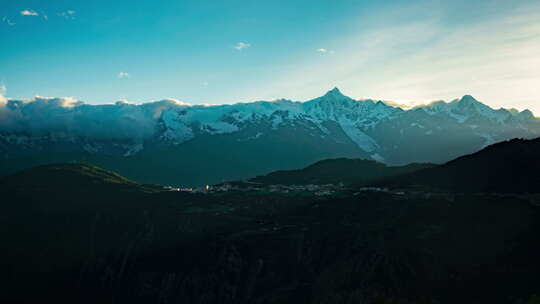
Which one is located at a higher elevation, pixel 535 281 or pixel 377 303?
pixel 535 281

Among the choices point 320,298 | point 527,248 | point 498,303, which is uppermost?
point 527,248

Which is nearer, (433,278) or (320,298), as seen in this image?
(433,278)

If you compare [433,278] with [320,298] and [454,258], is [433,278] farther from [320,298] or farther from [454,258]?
[320,298]

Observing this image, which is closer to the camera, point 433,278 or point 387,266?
point 433,278

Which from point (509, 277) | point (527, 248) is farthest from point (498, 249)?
point (509, 277)

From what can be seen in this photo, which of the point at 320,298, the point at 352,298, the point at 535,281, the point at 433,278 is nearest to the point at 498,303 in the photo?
the point at 535,281

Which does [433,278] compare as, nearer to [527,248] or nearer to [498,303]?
[498,303]

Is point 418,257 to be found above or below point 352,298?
above

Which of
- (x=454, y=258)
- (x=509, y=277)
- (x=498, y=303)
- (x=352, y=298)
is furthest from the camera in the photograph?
(x=454, y=258)

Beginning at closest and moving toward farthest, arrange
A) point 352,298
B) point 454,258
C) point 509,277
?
point 509,277 < point 352,298 < point 454,258
